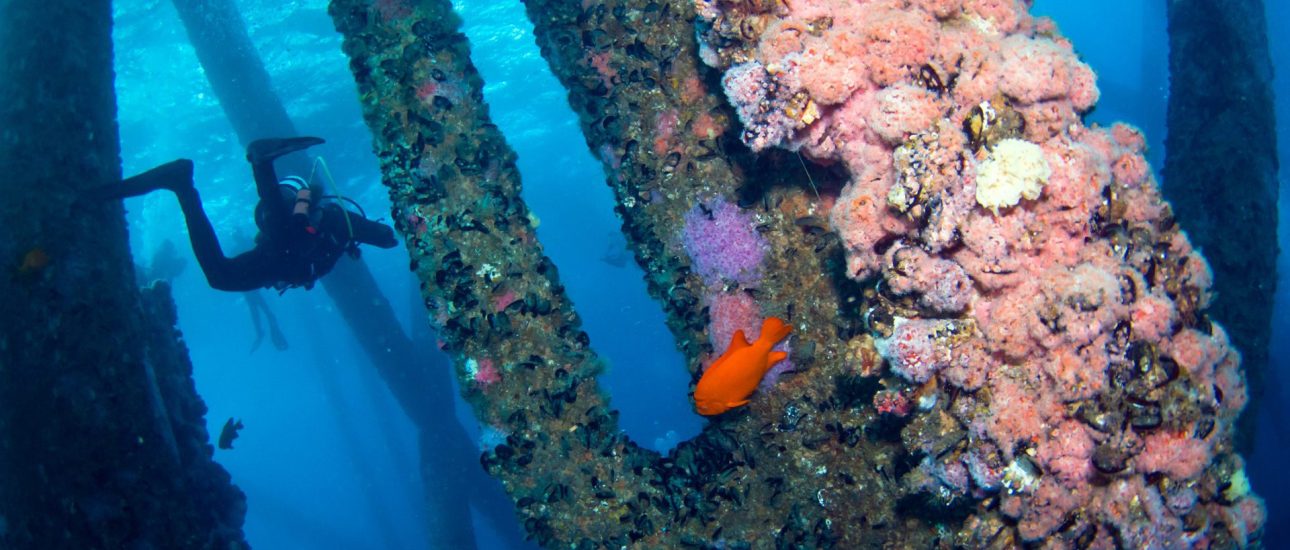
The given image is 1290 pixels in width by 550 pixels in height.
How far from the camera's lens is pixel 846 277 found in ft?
13.0

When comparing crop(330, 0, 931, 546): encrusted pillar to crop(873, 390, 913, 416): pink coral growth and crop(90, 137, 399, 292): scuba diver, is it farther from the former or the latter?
crop(90, 137, 399, 292): scuba diver

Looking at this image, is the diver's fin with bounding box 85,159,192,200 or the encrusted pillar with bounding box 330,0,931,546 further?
the diver's fin with bounding box 85,159,192,200

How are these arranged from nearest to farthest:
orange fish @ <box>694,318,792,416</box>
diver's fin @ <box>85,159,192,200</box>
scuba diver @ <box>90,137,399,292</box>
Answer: orange fish @ <box>694,318,792,416</box>, diver's fin @ <box>85,159,192,200</box>, scuba diver @ <box>90,137,399,292</box>

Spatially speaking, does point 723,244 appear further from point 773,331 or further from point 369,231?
point 369,231

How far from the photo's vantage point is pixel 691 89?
4.63 m

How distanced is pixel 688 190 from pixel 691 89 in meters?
0.76

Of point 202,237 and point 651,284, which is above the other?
point 651,284

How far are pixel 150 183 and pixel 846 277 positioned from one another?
7.20m

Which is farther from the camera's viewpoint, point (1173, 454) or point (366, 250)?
point (366, 250)

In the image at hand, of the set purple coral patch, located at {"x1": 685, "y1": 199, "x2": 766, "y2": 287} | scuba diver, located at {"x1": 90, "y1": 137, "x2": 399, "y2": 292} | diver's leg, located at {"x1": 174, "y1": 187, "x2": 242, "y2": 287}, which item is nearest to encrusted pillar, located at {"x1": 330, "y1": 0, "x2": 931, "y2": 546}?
purple coral patch, located at {"x1": 685, "y1": 199, "x2": 766, "y2": 287}

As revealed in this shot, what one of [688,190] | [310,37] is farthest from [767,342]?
[310,37]

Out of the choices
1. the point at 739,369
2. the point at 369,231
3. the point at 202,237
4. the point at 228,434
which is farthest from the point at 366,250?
the point at 739,369

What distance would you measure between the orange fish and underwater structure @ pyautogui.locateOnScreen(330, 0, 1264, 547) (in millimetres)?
531

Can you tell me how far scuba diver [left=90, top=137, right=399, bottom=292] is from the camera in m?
7.07
